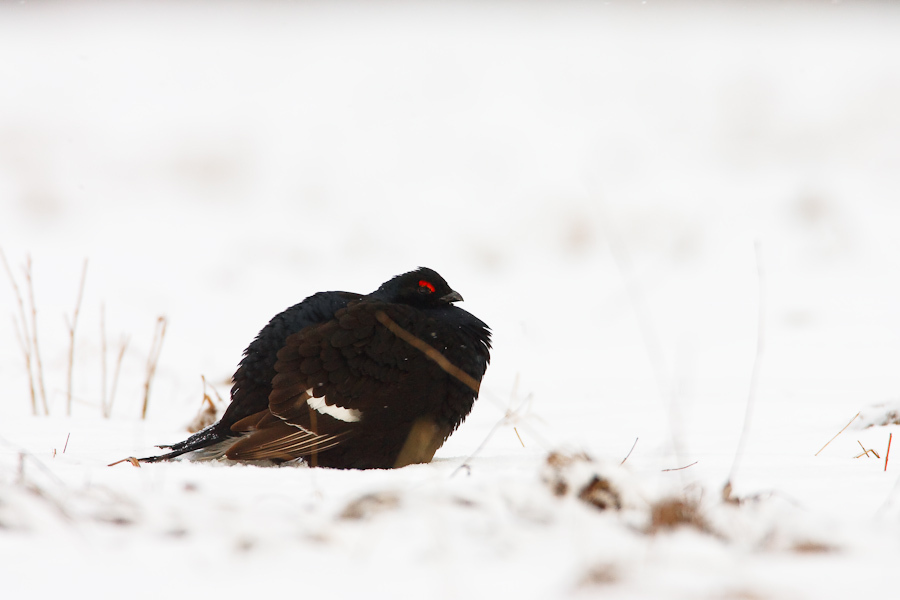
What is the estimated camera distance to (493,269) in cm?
1141

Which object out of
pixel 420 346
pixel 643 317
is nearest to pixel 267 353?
pixel 420 346

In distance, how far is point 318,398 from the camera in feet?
10.6

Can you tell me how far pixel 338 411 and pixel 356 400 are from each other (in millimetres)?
86

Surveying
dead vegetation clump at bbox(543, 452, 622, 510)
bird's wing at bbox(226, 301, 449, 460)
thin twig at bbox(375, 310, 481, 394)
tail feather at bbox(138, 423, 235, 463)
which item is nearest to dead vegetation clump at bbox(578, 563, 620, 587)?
dead vegetation clump at bbox(543, 452, 622, 510)

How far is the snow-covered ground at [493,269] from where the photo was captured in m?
1.62

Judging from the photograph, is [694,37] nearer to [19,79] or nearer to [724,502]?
[19,79]

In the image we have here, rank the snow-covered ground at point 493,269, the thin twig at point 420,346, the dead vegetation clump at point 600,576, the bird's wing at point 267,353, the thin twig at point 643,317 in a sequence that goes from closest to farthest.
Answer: the dead vegetation clump at point 600,576 < the snow-covered ground at point 493,269 < the thin twig at point 420,346 < the bird's wing at point 267,353 < the thin twig at point 643,317

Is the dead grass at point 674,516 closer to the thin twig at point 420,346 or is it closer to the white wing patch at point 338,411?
the thin twig at point 420,346

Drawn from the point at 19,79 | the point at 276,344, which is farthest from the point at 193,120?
the point at 276,344

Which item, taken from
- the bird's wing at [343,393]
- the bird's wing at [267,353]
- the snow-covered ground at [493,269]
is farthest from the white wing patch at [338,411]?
the snow-covered ground at [493,269]

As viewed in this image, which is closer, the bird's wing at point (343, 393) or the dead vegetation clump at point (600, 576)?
the dead vegetation clump at point (600, 576)

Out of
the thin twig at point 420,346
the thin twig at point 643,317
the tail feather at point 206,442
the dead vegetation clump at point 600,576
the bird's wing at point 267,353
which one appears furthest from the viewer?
the thin twig at point 643,317

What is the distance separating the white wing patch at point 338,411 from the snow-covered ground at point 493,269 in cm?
51

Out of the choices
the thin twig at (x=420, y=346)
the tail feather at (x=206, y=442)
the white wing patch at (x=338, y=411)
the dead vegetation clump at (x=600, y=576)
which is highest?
the thin twig at (x=420, y=346)
